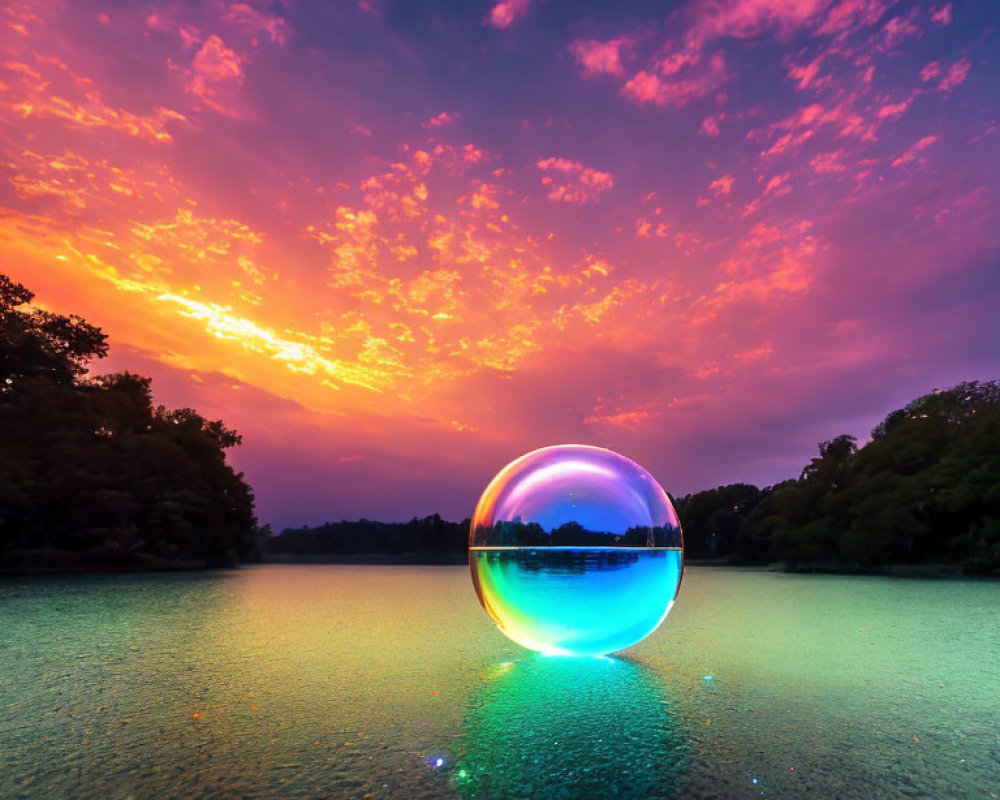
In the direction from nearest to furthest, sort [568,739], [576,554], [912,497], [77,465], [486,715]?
[568,739]
[486,715]
[576,554]
[77,465]
[912,497]

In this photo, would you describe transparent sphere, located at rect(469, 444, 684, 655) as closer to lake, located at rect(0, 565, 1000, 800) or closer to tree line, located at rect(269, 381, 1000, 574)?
lake, located at rect(0, 565, 1000, 800)

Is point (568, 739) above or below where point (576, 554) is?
below

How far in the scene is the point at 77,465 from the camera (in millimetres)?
33688

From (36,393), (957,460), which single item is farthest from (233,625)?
(957,460)

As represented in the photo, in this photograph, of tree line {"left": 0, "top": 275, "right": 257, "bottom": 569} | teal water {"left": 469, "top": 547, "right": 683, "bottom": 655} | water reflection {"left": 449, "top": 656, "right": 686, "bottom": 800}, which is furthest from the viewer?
tree line {"left": 0, "top": 275, "right": 257, "bottom": 569}

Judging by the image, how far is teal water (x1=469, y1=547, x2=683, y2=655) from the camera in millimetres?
6734

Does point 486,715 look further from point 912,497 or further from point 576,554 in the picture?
point 912,497

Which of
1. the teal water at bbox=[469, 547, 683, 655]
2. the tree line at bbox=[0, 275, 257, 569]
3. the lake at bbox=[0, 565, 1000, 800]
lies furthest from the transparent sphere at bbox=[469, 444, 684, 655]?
the tree line at bbox=[0, 275, 257, 569]

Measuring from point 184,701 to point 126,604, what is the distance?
37.8 feet

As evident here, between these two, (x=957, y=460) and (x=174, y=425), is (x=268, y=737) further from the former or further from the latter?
(x=174, y=425)

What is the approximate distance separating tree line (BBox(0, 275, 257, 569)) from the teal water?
28.2 meters

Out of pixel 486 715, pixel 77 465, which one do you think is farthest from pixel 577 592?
pixel 77 465

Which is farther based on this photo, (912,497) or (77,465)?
(912,497)

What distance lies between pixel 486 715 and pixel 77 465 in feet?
115
